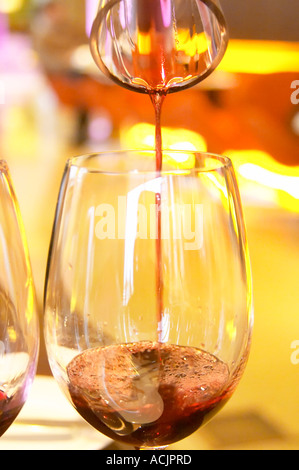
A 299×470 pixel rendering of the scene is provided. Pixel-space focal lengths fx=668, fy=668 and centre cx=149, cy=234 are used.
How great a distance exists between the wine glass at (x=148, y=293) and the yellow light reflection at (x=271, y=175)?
26.0 inches

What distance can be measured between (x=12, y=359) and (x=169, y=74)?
0.21 meters

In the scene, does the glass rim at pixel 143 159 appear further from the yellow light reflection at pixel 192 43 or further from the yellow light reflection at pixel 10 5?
the yellow light reflection at pixel 10 5

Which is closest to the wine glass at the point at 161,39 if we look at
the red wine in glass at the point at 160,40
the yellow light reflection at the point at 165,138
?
the red wine in glass at the point at 160,40

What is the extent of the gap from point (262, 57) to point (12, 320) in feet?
5.30

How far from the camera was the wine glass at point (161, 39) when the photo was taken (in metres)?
0.44

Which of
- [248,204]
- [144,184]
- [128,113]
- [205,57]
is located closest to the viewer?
[144,184]

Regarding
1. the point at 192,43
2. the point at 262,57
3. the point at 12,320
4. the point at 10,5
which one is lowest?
the point at 12,320

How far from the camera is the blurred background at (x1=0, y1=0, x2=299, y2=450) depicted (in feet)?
1.66

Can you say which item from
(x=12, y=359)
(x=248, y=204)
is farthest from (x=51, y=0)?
(x=12, y=359)

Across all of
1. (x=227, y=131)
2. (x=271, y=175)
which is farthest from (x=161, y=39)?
(x=227, y=131)

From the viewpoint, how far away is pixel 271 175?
134 centimetres

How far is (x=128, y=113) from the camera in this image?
7.15 feet

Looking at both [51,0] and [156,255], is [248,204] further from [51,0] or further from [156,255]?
[51,0]

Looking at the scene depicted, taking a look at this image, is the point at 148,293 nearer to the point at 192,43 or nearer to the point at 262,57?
the point at 192,43
